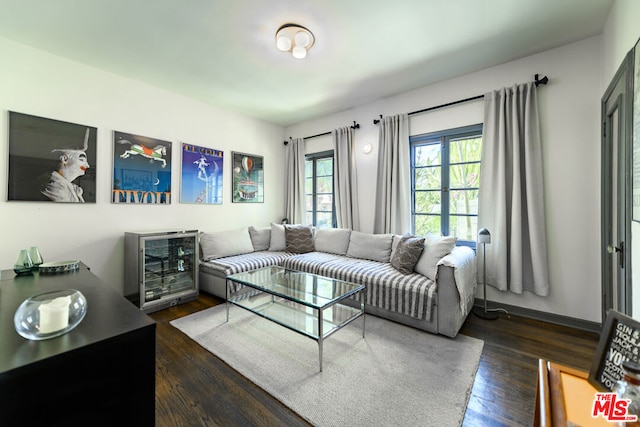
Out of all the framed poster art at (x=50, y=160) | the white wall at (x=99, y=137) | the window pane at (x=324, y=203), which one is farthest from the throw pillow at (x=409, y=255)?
the framed poster art at (x=50, y=160)

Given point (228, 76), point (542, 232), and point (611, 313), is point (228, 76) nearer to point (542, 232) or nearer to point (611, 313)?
point (611, 313)

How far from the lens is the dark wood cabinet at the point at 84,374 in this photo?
0.62 m

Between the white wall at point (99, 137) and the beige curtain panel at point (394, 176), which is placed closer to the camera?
the white wall at point (99, 137)

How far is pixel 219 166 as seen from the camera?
402cm

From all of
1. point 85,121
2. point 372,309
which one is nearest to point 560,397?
point 372,309

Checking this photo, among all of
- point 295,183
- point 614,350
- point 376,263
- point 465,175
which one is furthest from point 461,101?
point 614,350

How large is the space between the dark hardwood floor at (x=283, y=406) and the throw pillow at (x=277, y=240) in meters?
1.89

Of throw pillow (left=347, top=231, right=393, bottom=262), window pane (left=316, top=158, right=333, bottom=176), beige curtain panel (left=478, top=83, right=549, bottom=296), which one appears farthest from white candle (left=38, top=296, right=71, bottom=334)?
window pane (left=316, top=158, right=333, bottom=176)

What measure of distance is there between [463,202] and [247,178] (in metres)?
3.24

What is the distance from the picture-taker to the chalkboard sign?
745mm

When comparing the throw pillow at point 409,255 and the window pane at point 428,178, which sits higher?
the window pane at point 428,178

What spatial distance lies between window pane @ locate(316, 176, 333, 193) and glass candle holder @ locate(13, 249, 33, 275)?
356 centimetres

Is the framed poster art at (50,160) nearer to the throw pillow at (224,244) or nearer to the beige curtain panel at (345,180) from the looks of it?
the throw pillow at (224,244)

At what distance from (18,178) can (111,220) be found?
816mm
